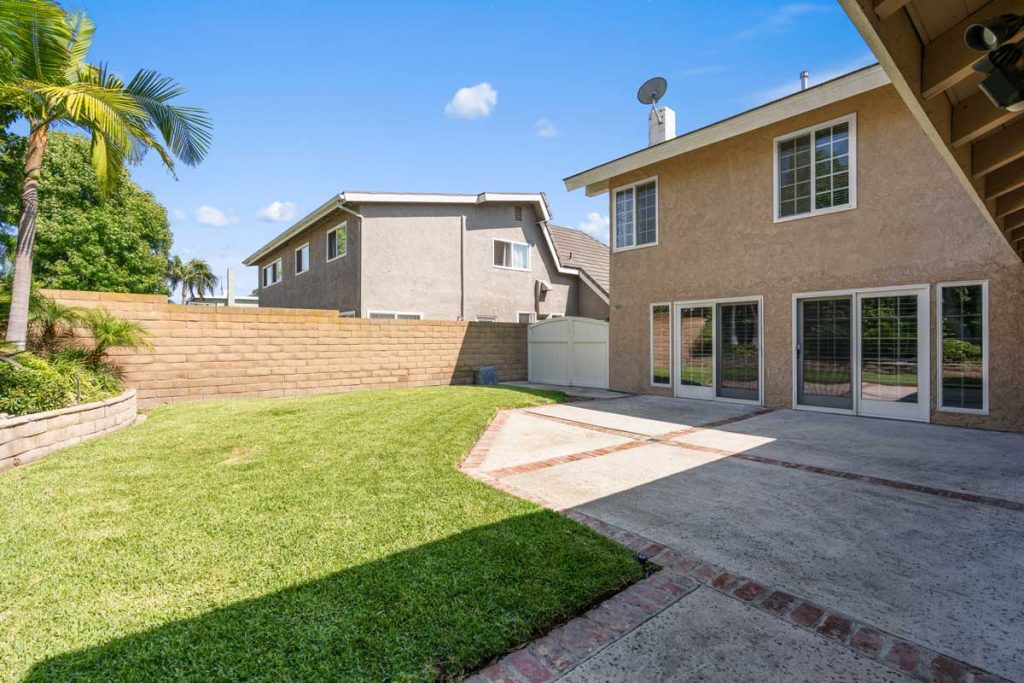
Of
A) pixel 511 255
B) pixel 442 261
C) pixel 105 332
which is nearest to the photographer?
pixel 105 332

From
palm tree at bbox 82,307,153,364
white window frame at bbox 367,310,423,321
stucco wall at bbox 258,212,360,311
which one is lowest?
palm tree at bbox 82,307,153,364

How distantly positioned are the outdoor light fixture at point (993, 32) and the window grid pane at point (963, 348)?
652cm

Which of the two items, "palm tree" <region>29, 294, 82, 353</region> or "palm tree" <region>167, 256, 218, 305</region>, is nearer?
"palm tree" <region>29, 294, 82, 353</region>

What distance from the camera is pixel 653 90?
12203mm

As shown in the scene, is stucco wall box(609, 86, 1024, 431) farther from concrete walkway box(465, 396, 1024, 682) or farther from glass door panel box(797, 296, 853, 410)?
concrete walkway box(465, 396, 1024, 682)

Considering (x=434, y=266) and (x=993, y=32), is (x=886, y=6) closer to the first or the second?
(x=993, y=32)

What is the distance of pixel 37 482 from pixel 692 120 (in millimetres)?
13809

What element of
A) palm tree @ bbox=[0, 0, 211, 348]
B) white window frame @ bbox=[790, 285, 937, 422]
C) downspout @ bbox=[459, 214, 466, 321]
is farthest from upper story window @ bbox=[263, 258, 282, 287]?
white window frame @ bbox=[790, 285, 937, 422]

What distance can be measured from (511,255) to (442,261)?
111 inches

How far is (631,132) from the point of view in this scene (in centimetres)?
1355

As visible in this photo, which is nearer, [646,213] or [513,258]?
[646,213]

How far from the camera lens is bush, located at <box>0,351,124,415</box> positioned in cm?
564

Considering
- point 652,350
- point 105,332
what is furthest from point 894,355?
point 105,332

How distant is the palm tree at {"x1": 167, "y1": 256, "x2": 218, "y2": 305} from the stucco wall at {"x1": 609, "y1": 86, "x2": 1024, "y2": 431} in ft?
160
